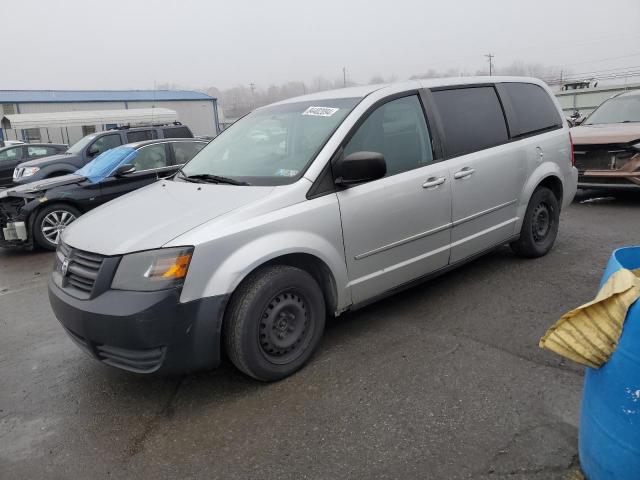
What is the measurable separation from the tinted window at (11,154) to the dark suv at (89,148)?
5283 mm

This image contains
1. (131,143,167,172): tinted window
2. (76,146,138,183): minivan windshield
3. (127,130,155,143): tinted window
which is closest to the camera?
(76,146,138,183): minivan windshield

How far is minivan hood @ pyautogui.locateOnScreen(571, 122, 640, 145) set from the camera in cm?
728

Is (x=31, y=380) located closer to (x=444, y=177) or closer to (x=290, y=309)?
(x=290, y=309)

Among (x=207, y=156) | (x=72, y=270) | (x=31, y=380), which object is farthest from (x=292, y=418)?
(x=207, y=156)

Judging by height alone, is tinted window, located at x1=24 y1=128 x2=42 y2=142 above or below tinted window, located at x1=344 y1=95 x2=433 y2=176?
above

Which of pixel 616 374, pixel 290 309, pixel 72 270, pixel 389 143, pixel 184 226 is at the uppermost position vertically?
pixel 389 143

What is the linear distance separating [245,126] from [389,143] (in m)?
1.31

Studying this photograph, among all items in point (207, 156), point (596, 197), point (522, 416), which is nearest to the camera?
point (522, 416)

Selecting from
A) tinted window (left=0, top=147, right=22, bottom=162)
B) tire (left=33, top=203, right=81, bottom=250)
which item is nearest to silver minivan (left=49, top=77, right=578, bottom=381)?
tire (left=33, top=203, right=81, bottom=250)

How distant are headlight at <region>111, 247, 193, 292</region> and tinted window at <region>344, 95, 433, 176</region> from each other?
1.38 metres

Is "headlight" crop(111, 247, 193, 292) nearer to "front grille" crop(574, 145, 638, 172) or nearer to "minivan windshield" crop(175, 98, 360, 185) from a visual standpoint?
"minivan windshield" crop(175, 98, 360, 185)

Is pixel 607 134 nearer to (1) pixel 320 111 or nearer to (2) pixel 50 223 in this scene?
(1) pixel 320 111

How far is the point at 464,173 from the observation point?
405 centimetres

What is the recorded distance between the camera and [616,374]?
1.70 m
